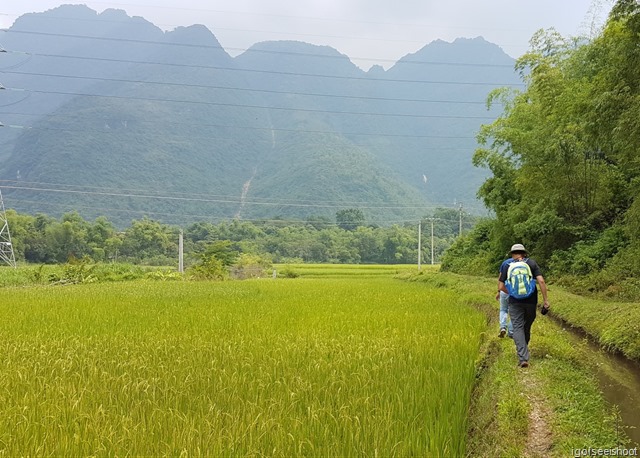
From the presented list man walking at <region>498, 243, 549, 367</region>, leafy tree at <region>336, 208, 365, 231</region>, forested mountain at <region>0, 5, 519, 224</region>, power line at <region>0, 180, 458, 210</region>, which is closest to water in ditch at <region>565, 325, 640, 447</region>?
man walking at <region>498, 243, 549, 367</region>

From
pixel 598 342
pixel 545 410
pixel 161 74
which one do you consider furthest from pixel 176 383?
pixel 161 74

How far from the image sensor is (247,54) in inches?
7387

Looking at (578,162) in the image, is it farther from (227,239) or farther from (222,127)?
(222,127)

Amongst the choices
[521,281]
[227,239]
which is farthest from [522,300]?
[227,239]

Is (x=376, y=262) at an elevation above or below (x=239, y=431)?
below

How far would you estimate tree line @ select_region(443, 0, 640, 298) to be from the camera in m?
10.1

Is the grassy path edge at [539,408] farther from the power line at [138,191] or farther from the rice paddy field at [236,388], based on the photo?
the power line at [138,191]

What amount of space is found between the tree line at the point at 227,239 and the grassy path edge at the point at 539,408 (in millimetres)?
26510

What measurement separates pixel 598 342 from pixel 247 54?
195699 millimetres

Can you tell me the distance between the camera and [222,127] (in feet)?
412

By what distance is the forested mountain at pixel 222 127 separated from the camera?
83312 mm

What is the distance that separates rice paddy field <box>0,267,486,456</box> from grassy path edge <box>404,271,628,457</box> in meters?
0.21

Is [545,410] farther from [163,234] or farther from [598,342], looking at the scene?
[163,234]

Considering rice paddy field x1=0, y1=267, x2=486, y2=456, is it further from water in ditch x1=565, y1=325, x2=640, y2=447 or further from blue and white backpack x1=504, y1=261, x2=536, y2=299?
water in ditch x1=565, y1=325, x2=640, y2=447
